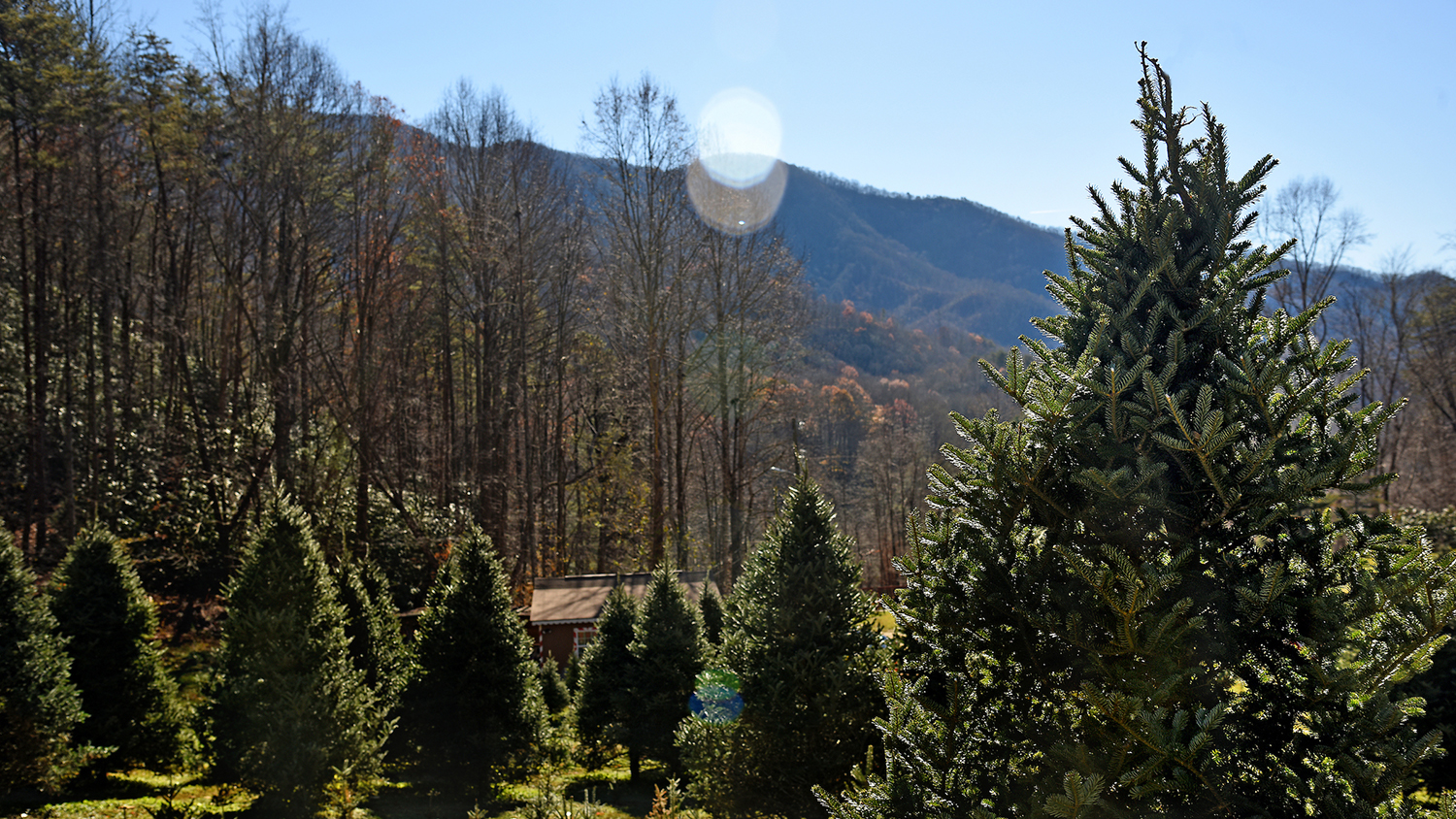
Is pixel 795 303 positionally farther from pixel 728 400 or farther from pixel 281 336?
pixel 281 336

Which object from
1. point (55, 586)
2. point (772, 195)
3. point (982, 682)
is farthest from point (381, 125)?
point (982, 682)

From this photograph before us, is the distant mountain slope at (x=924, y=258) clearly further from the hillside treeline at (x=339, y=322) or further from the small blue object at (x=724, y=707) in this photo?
the small blue object at (x=724, y=707)

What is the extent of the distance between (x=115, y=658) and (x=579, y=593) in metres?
9.74

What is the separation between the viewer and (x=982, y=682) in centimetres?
287

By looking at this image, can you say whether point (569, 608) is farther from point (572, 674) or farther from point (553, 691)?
point (553, 691)

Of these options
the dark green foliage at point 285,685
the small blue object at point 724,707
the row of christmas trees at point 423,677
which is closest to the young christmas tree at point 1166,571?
the row of christmas trees at point 423,677

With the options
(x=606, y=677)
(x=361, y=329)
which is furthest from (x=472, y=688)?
(x=361, y=329)

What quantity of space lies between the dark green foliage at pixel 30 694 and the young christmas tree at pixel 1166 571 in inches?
405

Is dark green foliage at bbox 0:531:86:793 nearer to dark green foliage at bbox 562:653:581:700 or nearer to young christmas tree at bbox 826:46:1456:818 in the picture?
dark green foliage at bbox 562:653:581:700

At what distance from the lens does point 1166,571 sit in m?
2.42

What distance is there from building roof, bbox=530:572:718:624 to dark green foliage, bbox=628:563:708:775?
4791 mm

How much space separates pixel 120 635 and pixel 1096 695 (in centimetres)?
1292

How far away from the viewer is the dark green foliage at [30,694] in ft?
28.1

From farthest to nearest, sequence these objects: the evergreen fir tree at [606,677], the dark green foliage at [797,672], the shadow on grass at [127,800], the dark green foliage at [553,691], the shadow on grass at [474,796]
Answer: the dark green foliage at [553,691] → the evergreen fir tree at [606,677] → the shadow on grass at [474,796] → the shadow on grass at [127,800] → the dark green foliage at [797,672]
